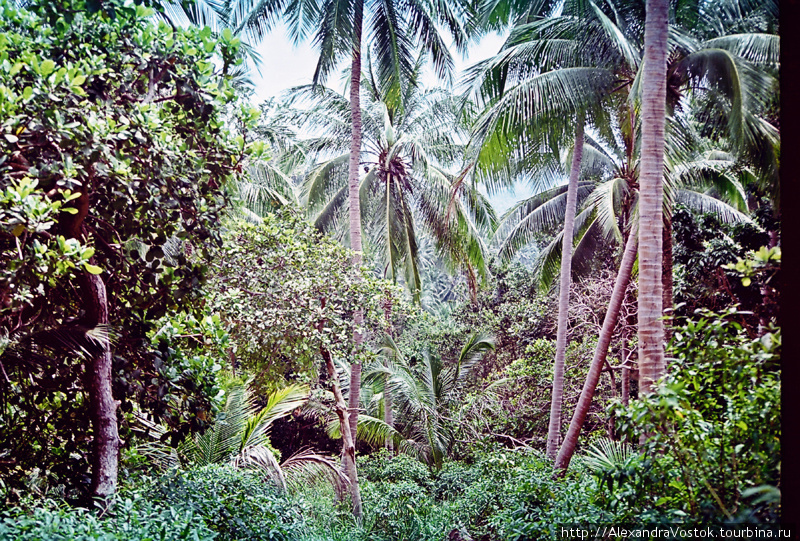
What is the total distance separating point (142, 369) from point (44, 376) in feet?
2.11

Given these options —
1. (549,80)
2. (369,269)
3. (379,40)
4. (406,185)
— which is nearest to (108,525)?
(369,269)

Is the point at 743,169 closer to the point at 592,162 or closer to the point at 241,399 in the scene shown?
the point at 592,162

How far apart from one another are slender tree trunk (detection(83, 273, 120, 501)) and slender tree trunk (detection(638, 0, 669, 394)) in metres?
3.94

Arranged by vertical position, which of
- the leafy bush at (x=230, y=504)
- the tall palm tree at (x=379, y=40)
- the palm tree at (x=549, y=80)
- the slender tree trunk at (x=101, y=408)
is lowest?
the leafy bush at (x=230, y=504)

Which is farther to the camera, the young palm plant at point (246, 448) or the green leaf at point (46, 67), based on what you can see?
the young palm plant at point (246, 448)

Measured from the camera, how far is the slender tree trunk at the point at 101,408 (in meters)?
3.93

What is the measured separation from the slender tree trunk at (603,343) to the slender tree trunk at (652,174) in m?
1.47

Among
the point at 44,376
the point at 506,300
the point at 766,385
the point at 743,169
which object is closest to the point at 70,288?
the point at 44,376

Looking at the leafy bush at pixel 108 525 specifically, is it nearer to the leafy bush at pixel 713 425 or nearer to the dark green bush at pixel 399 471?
the leafy bush at pixel 713 425

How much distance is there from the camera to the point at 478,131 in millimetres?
7133

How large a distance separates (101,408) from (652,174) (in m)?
Result: 4.61

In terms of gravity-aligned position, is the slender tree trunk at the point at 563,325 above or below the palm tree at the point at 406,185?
below

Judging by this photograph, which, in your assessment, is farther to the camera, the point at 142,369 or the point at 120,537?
the point at 142,369

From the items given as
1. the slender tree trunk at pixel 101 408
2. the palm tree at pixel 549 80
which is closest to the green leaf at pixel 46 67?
the slender tree trunk at pixel 101 408
